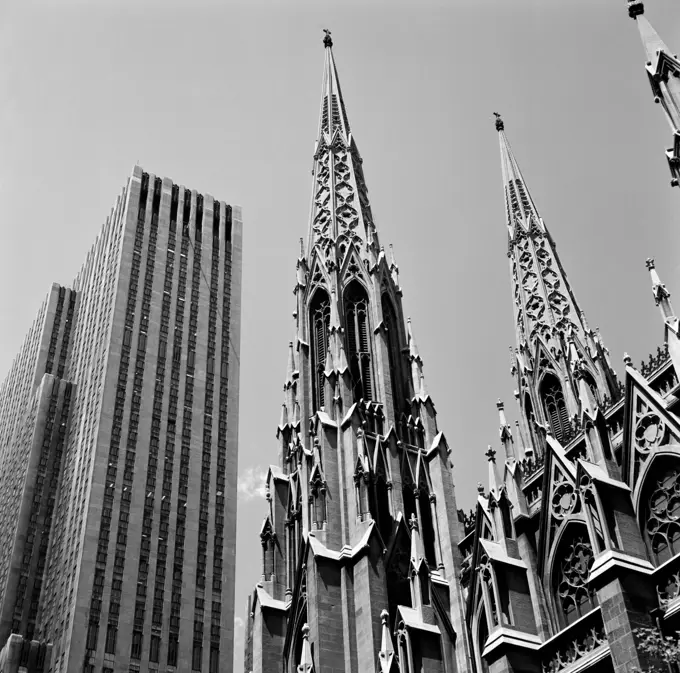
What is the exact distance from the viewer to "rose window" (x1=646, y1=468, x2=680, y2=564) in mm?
23375

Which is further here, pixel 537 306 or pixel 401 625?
pixel 537 306

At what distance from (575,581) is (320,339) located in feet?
58.9

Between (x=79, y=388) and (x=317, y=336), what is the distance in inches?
1506

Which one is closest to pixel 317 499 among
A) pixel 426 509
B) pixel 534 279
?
pixel 426 509

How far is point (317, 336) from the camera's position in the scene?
41094 millimetres

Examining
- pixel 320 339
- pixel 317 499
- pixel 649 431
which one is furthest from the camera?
pixel 320 339

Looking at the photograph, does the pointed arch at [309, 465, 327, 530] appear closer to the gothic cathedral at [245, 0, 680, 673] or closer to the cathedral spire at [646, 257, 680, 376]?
the gothic cathedral at [245, 0, 680, 673]

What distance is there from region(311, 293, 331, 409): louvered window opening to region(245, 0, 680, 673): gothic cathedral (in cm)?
11

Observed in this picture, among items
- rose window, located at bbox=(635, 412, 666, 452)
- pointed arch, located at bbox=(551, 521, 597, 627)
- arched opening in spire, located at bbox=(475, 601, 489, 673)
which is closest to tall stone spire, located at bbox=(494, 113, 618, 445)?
pointed arch, located at bbox=(551, 521, 597, 627)

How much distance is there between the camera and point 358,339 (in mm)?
39625

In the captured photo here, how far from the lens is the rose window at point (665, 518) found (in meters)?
23.4

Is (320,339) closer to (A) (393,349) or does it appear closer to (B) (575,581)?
(A) (393,349)

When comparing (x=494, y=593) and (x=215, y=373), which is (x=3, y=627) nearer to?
(x=215, y=373)

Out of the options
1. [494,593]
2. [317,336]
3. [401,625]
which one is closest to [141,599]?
[317,336]
